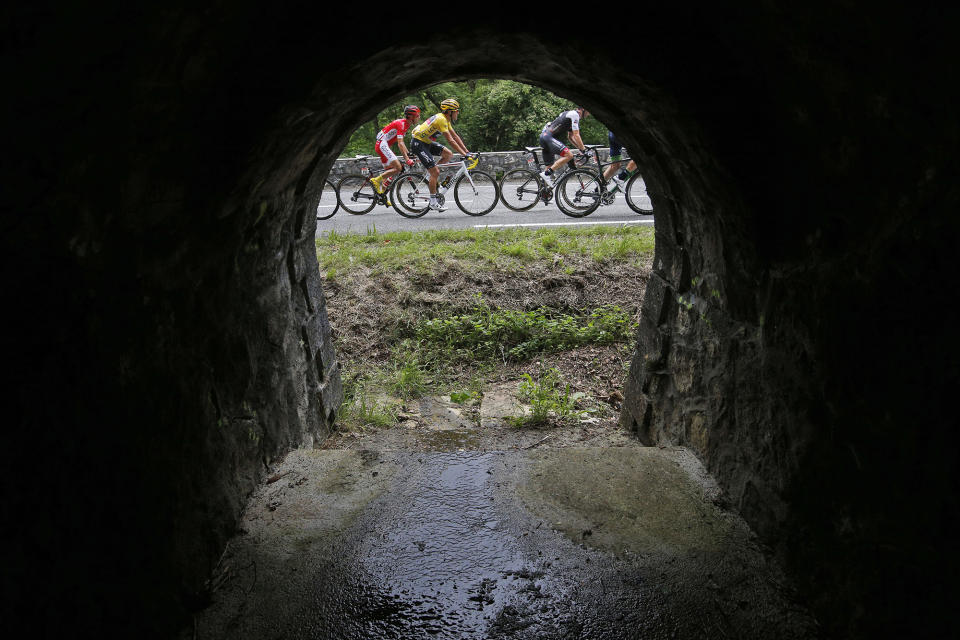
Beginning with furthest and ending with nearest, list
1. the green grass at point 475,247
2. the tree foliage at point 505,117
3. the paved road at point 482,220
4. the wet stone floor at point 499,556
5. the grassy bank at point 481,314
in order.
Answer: the tree foliage at point 505,117
the paved road at point 482,220
the green grass at point 475,247
the grassy bank at point 481,314
the wet stone floor at point 499,556

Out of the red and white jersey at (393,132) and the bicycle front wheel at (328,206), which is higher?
the red and white jersey at (393,132)

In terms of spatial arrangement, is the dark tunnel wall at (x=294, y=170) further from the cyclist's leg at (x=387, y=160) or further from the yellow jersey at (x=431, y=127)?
the cyclist's leg at (x=387, y=160)

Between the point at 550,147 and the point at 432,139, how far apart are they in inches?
83.5

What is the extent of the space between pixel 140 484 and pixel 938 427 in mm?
1986

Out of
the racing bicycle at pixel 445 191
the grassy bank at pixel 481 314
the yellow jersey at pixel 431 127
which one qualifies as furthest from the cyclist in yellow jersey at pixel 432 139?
the grassy bank at pixel 481 314

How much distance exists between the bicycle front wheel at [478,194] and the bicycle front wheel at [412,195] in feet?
1.82

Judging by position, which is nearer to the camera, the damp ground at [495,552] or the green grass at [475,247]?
the damp ground at [495,552]

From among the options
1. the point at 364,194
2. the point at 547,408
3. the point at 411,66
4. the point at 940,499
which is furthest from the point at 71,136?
the point at 364,194

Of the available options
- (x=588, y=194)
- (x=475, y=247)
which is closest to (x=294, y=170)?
(x=475, y=247)

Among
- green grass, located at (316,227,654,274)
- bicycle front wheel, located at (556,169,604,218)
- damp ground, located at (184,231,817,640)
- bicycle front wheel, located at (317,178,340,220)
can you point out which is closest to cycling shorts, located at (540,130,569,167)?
bicycle front wheel, located at (556,169,604,218)

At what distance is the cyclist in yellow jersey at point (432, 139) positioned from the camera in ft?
33.6

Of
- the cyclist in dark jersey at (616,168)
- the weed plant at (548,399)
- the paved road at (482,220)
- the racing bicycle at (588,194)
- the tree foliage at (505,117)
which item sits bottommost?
the weed plant at (548,399)

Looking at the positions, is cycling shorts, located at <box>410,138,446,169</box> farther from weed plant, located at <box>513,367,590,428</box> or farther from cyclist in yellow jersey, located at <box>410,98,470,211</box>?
weed plant, located at <box>513,367,590,428</box>

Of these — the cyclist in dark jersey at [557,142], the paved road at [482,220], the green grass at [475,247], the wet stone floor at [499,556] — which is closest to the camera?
the wet stone floor at [499,556]
